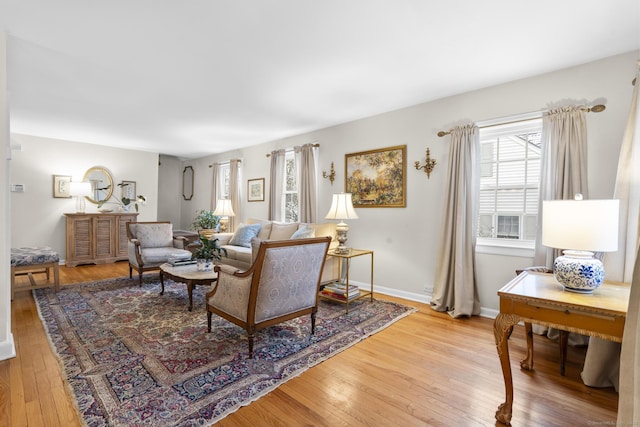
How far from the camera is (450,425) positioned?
1.67m

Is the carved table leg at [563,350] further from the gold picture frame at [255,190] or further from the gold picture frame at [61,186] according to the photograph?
the gold picture frame at [61,186]

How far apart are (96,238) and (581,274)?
278 inches

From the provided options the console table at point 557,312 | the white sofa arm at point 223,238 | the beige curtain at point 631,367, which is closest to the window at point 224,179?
the white sofa arm at point 223,238

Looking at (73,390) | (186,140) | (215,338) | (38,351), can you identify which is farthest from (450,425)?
(186,140)

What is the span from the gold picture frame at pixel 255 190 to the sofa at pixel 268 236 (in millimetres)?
709

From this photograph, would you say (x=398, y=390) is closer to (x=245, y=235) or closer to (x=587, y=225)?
(x=587, y=225)

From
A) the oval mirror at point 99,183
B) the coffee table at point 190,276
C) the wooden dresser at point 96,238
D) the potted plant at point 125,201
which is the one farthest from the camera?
the potted plant at point 125,201

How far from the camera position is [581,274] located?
1734 mm

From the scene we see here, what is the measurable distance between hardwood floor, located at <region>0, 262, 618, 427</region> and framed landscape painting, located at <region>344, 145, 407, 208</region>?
193cm

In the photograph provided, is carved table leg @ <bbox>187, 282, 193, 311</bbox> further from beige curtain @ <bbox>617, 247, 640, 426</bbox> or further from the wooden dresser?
the wooden dresser

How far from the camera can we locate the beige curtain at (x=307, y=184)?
492 cm

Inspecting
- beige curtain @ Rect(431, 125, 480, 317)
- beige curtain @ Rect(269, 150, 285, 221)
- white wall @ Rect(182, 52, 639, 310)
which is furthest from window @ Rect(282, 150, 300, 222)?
beige curtain @ Rect(431, 125, 480, 317)

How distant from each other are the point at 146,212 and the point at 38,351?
16.0 feet

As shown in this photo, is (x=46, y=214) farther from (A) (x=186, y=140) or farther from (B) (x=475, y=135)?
(B) (x=475, y=135)
